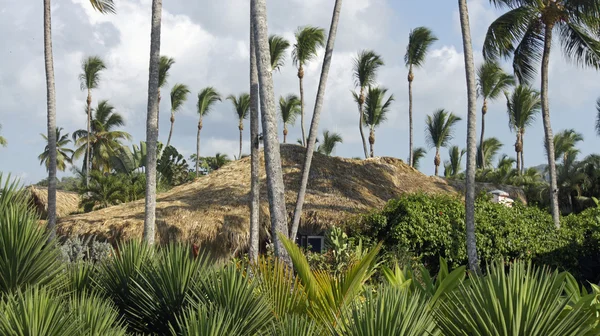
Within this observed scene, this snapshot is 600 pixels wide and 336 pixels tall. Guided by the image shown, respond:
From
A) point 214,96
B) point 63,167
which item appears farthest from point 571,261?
point 63,167

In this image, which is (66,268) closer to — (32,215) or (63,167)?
(32,215)

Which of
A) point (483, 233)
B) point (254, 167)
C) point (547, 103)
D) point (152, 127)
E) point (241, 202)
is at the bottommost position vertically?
point (483, 233)

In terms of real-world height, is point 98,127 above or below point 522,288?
above

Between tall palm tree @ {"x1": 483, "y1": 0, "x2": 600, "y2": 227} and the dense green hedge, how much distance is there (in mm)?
813

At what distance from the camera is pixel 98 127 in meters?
45.6

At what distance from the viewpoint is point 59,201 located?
2983 cm

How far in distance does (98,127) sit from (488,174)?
25.2 meters

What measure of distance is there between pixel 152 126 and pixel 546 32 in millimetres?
11322

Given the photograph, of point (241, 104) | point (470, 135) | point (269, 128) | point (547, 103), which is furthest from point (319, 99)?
point (241, 104)

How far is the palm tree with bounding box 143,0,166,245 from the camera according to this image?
524 inches

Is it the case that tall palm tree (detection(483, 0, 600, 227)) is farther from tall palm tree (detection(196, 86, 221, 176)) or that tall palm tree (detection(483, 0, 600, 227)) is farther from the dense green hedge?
tall palm tree (detection(196, 86, 221, 176))

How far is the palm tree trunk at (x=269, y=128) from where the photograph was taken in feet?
30.0

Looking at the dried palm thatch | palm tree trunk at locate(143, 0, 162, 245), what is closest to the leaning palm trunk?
the dried palm thatch

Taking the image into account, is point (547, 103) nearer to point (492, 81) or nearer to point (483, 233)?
point (483, 233)
